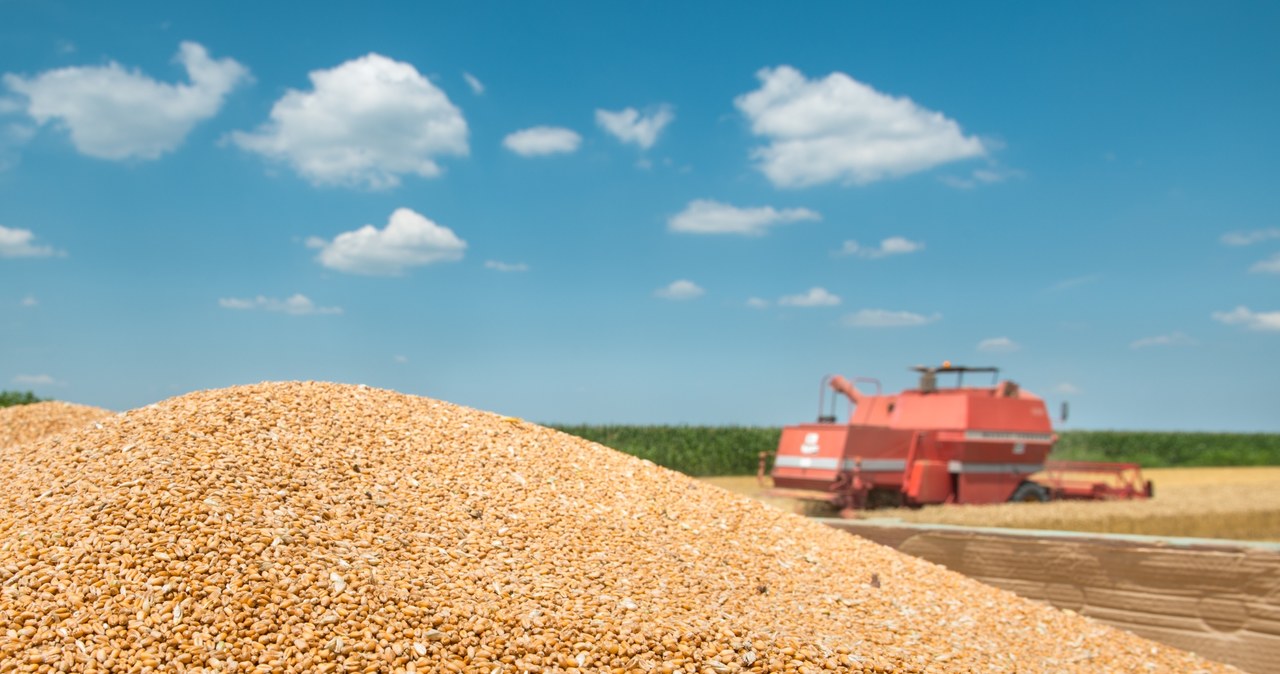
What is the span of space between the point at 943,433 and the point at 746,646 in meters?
8.43

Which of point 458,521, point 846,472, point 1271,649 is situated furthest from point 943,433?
point 458,521

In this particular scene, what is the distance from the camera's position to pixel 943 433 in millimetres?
10750

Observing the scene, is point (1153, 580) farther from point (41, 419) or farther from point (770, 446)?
point (770, 446)

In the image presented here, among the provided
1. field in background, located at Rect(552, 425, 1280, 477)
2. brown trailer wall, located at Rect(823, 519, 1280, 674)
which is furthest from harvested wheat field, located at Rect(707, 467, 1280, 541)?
brown trailer wall, located at Rect(823, 519, 1280, 674)

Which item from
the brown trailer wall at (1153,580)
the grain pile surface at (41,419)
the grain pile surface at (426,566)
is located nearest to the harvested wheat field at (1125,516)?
the brown trailer wall at (1153,580)

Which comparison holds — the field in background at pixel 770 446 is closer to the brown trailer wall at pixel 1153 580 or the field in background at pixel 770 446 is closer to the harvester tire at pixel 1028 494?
the harvester tire at pixel 1028 494

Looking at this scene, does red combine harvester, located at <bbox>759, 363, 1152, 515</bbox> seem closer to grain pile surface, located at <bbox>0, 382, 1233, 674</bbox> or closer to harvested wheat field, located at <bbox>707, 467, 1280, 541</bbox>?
harvested wheat field, located at <bbox>707, 467, 1280, 541</bbox>

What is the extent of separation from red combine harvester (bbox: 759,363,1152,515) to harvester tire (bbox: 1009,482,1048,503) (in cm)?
1

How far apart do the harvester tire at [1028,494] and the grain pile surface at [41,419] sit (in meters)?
9.59

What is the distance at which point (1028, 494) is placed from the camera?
11.5m

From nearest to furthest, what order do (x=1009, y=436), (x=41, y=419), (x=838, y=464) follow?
1. (x=41, y=419)
2. (x=838, y=464)
3. (x=1009, y=436)

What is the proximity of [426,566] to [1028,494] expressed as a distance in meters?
9.96

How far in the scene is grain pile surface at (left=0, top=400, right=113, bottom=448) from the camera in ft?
24.2

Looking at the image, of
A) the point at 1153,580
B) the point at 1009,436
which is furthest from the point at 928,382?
the point at 1153,580
